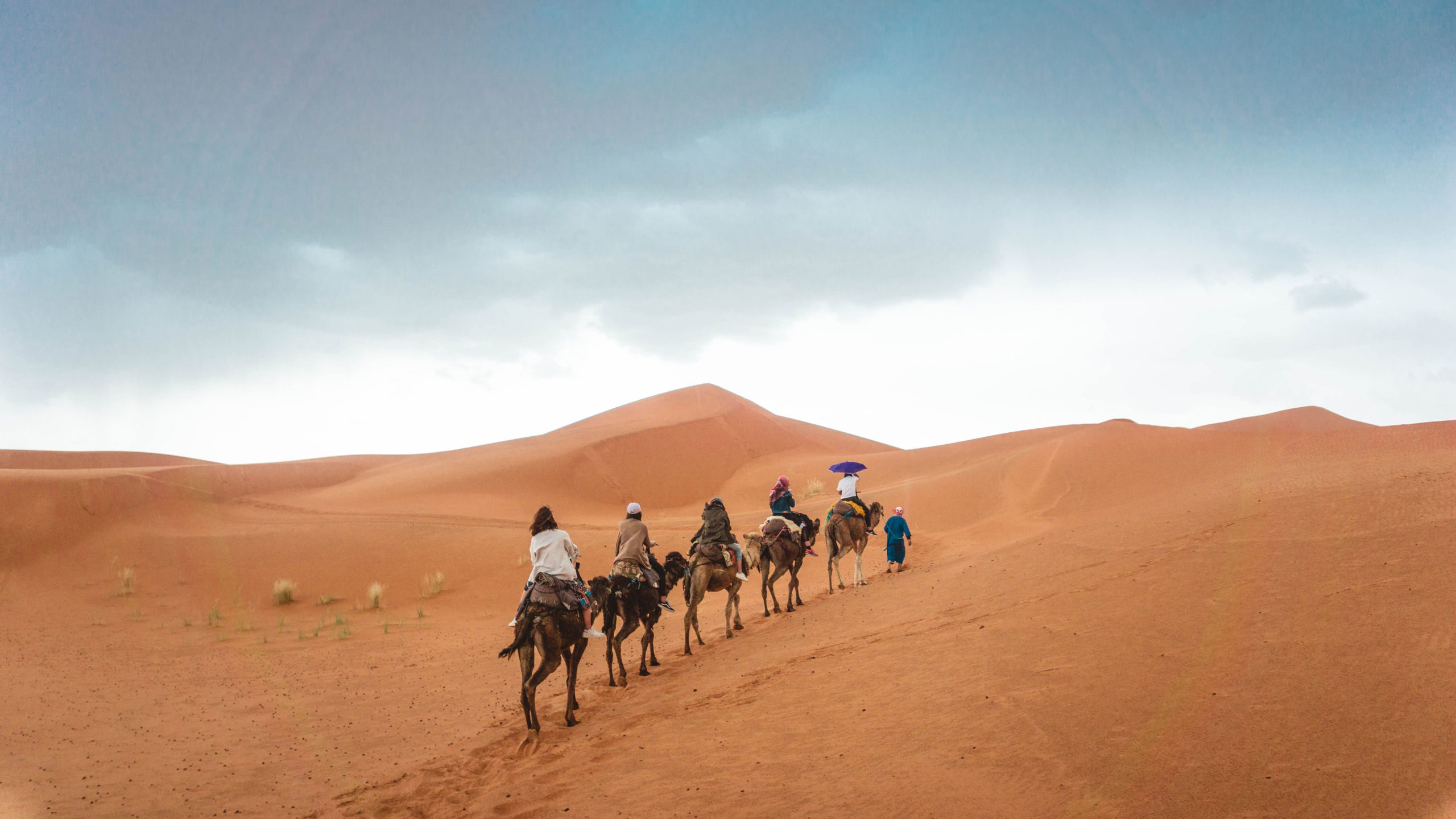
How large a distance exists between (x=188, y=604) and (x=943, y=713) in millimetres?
19668

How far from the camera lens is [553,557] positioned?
9.27 m

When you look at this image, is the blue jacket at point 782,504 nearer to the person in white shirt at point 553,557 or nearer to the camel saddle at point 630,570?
the camel saddle at point 630,570

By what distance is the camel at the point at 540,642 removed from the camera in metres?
8.83

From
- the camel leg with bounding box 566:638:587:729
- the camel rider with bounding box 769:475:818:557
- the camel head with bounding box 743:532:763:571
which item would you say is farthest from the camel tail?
the camel rider with bounding box 769:475:818:557

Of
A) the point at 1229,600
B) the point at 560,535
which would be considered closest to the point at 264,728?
the point at 560,535

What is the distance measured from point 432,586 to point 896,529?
12.4 metres

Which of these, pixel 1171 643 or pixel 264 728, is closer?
pixel 1171 643

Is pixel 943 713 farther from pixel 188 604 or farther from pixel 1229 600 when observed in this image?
pixel 188 604

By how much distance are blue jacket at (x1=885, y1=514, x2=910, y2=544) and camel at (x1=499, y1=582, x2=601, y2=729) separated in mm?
10900

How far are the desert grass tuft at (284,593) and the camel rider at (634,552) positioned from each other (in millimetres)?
12671

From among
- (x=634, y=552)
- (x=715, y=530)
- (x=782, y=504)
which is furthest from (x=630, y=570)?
(x=782, y=504)

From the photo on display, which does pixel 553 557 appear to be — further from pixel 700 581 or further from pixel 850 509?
pixel 850 509

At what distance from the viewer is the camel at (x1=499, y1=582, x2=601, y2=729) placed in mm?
8828

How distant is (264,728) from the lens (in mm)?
10086
